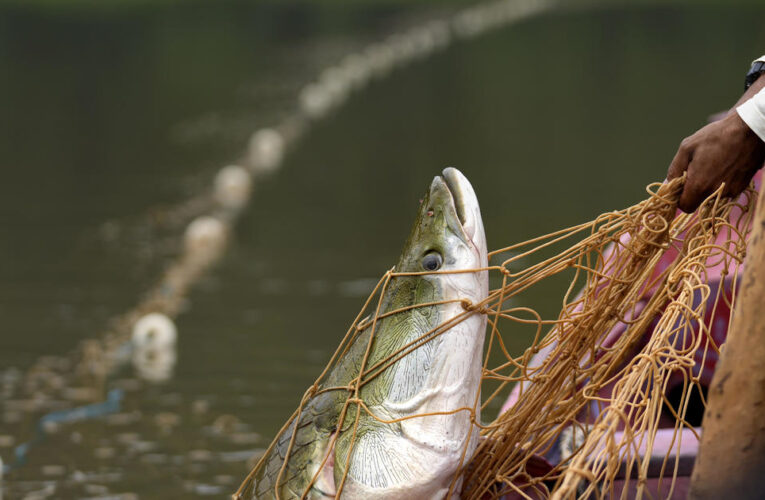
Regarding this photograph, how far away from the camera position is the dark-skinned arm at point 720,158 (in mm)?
2498

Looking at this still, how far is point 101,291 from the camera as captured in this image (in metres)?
7.73

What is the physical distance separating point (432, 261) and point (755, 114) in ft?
2.54

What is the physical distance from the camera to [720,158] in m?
2.55

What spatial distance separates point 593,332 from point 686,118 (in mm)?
12201

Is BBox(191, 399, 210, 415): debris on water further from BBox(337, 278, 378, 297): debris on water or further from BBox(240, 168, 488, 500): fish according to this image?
BBox(240, 168, 488, 500): fish

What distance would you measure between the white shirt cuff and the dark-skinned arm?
0.07ft

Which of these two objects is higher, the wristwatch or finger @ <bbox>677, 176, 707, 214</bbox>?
the wristwatch

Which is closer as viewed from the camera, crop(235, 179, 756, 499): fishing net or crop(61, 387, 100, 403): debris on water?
crop(235, 179, 756, 499): fishing net

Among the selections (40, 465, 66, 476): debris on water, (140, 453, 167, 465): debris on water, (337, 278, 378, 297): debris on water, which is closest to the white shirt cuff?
(140, 453, 167, 465): debris on water

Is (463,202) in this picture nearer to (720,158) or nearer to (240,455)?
(720,158)

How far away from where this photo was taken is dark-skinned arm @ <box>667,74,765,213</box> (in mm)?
2498

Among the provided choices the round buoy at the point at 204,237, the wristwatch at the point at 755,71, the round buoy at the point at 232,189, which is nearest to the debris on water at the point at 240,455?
the wristwatch at the point at 755,71

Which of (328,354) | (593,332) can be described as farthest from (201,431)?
(593,332)

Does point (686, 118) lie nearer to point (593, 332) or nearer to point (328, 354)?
point (328, 354)
